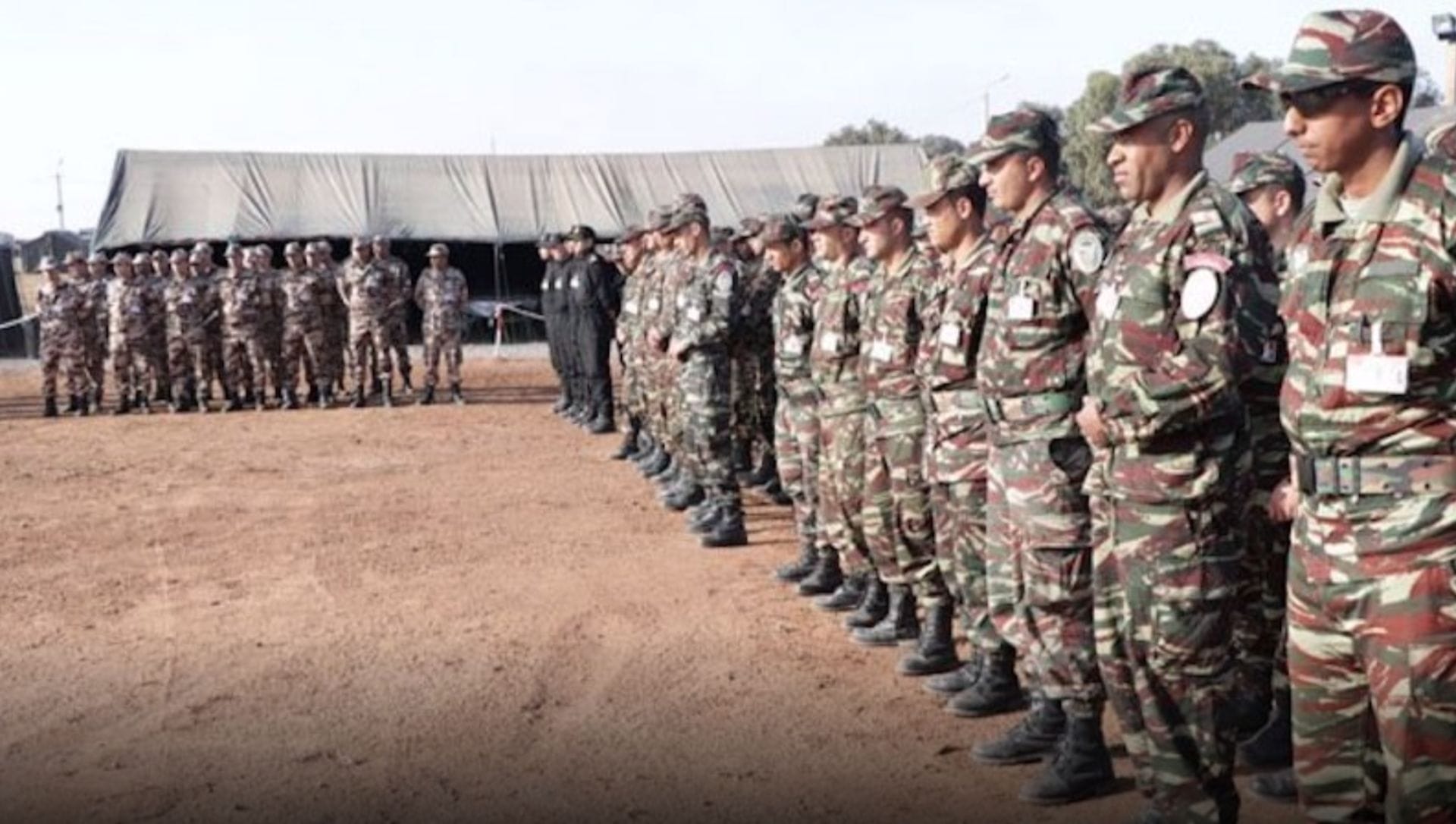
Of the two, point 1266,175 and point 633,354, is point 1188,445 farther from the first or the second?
point 633,354

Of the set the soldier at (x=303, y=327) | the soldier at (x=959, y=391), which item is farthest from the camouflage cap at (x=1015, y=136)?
the soldier at (x=303, y=327)

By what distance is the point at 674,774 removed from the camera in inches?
188

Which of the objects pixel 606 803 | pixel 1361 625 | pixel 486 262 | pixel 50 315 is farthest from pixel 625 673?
pixel 486 262

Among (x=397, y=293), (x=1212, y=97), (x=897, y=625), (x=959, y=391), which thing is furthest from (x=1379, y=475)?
(x=1212, y=97)

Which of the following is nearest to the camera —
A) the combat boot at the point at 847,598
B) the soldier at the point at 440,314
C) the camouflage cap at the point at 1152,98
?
the camouflage cap at the point at 1152,98

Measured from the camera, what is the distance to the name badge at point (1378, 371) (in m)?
2.84

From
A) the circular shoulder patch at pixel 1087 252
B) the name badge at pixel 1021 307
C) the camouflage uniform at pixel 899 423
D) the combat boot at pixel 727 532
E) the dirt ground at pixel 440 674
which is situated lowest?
the dirt ground at pixel 440 674

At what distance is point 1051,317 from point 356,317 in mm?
12975

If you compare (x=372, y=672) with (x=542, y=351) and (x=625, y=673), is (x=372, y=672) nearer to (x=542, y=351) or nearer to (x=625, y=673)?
(x=625, y=673)

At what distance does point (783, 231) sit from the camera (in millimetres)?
7535

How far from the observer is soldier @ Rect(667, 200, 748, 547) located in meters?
8.27

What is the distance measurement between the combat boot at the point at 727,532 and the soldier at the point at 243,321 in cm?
925

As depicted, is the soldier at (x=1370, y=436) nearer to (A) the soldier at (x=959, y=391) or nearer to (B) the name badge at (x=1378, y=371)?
(B) the name badge at (x=1378, y=371)

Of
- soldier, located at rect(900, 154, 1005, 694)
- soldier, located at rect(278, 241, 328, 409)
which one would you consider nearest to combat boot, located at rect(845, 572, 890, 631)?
soldier, located at rect(900, 154, 1005, 694)
